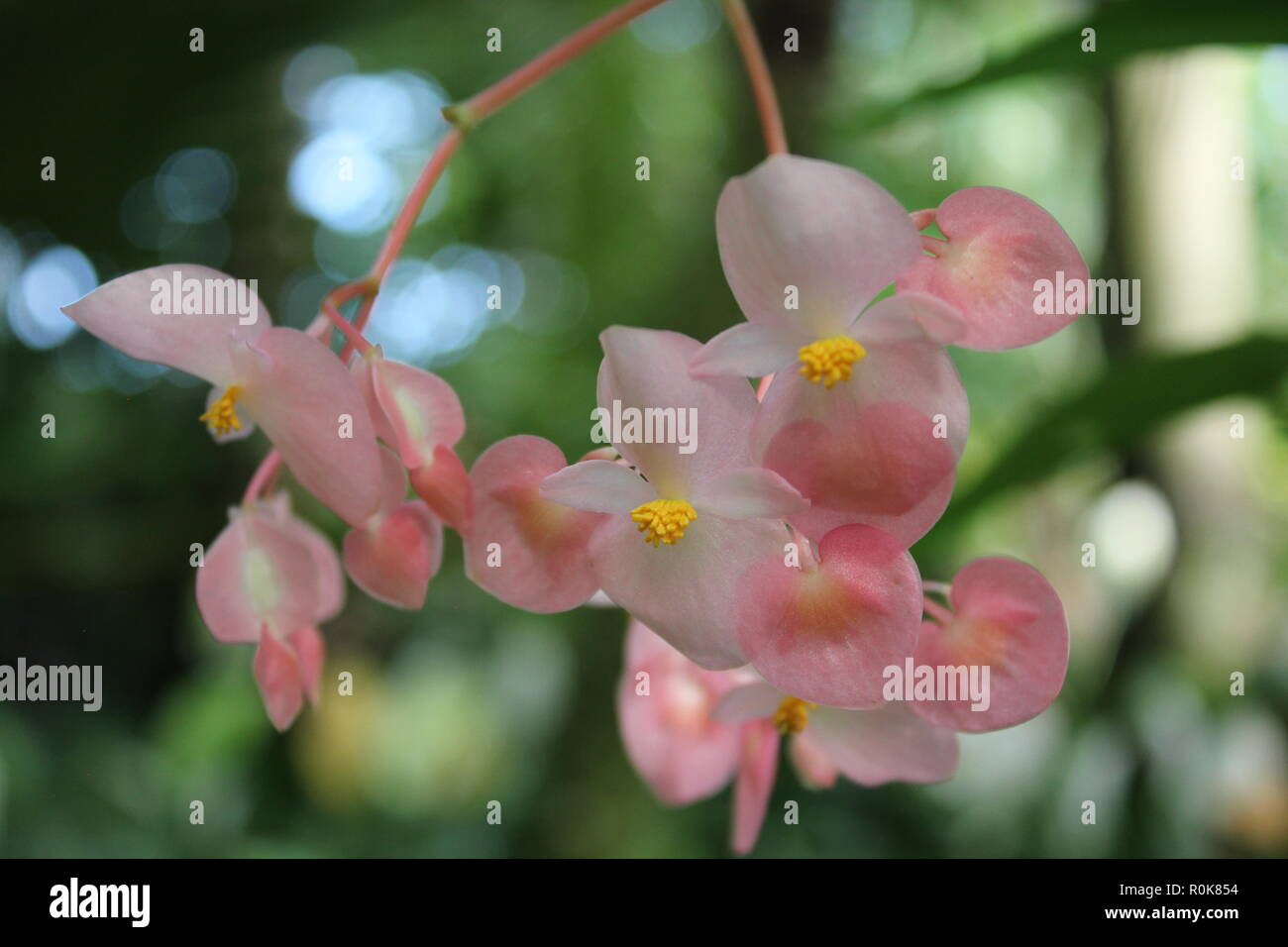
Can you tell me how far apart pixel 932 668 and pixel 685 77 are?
1.10 metres

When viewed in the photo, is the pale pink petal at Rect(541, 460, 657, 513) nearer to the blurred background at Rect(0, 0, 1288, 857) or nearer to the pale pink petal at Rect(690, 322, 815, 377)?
the pale pink petal at Rect(690, 322, 815, 377)

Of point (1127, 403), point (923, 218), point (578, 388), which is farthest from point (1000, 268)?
point (578, 388)

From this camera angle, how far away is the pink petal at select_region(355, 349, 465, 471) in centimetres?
25

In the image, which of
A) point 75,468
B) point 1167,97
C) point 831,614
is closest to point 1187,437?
point 1167,97

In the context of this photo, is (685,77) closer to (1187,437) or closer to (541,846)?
(1187,437)

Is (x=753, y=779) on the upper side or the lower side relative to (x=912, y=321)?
lower

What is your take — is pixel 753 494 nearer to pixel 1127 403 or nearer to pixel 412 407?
pixel 412 407

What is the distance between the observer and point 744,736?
0.36 metres

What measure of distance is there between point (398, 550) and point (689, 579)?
0.08 metres

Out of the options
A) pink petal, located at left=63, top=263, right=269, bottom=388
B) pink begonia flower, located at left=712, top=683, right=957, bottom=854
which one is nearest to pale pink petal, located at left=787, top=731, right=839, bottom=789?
pink begonia flower, located at left=712, top=683, right=957, bottom=854

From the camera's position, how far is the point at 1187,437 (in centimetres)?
81

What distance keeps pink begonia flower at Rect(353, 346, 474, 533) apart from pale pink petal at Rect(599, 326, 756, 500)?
4cm
